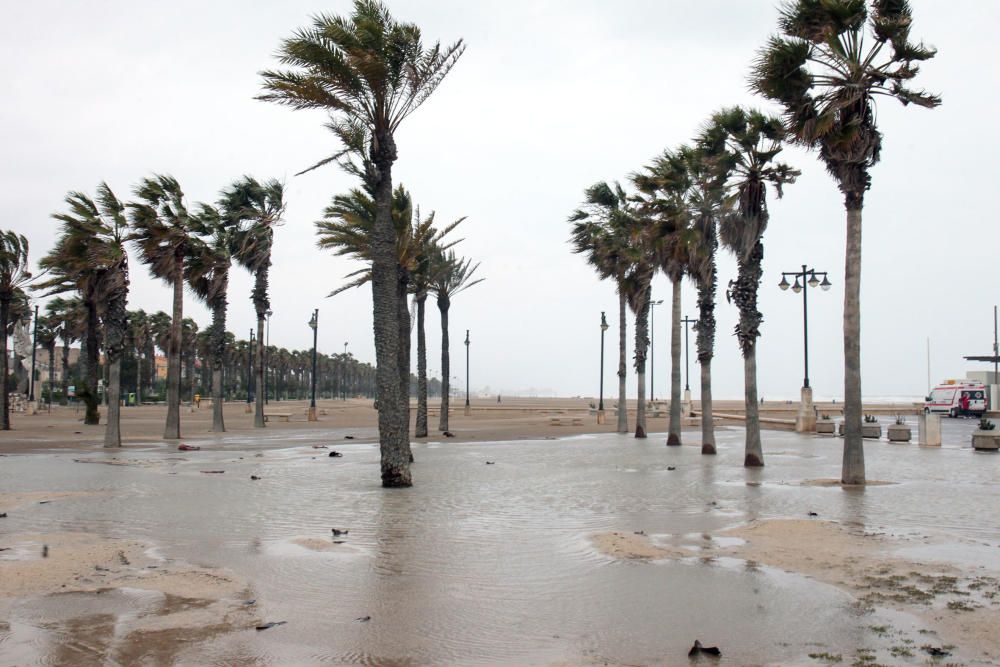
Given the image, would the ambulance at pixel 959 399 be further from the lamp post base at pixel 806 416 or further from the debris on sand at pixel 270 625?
the debris on sand at pixel 270 625

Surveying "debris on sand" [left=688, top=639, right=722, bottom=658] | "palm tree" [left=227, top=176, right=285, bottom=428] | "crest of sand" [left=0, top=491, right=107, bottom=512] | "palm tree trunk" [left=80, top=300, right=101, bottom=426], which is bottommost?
"crest of sand" [left=0, top=491, right=107, bottom=512]

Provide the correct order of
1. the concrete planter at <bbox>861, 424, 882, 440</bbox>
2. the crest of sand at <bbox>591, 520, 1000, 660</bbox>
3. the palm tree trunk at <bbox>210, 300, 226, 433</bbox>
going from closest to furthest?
the crest of sand at <bbox>591, 520, 1000, 660</bbox>
the concrete planter at <bbox>861, 424, 882, 440</bbox>
the palm tree trunk at <bbox>210, 300, 226, 433</bbox>

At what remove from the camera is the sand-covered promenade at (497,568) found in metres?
6.21

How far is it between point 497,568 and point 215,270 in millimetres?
30423

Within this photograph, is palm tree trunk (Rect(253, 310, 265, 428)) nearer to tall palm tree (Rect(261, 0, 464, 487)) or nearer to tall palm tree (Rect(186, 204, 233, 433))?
tall palm tree (Rect(186, 204, 233, 433))

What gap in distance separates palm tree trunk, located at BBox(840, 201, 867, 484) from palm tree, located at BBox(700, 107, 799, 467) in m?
3.92

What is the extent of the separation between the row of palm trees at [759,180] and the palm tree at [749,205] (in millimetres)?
27

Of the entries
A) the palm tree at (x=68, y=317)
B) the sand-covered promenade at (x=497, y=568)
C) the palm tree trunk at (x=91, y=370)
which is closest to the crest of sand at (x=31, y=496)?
the sand-covered promenade at (x=497, y=568)

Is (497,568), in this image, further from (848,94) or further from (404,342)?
(404,342)

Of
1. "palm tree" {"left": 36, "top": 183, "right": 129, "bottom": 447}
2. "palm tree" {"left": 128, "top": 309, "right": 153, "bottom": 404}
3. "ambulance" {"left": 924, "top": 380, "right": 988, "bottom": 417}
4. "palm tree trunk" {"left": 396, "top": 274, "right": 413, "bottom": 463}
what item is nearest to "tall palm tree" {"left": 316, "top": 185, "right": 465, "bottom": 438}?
"palm tree trunk" {"left": 396, "top": 274, "right": 413, "bottom": 463}

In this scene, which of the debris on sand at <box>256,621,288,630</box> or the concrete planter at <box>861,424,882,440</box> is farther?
the concrete planter at <box>861,424,882,440</box>

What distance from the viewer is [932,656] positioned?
5.85 m

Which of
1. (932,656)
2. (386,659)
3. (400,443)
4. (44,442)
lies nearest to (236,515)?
(400,443)

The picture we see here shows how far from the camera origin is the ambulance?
56.0 metres
